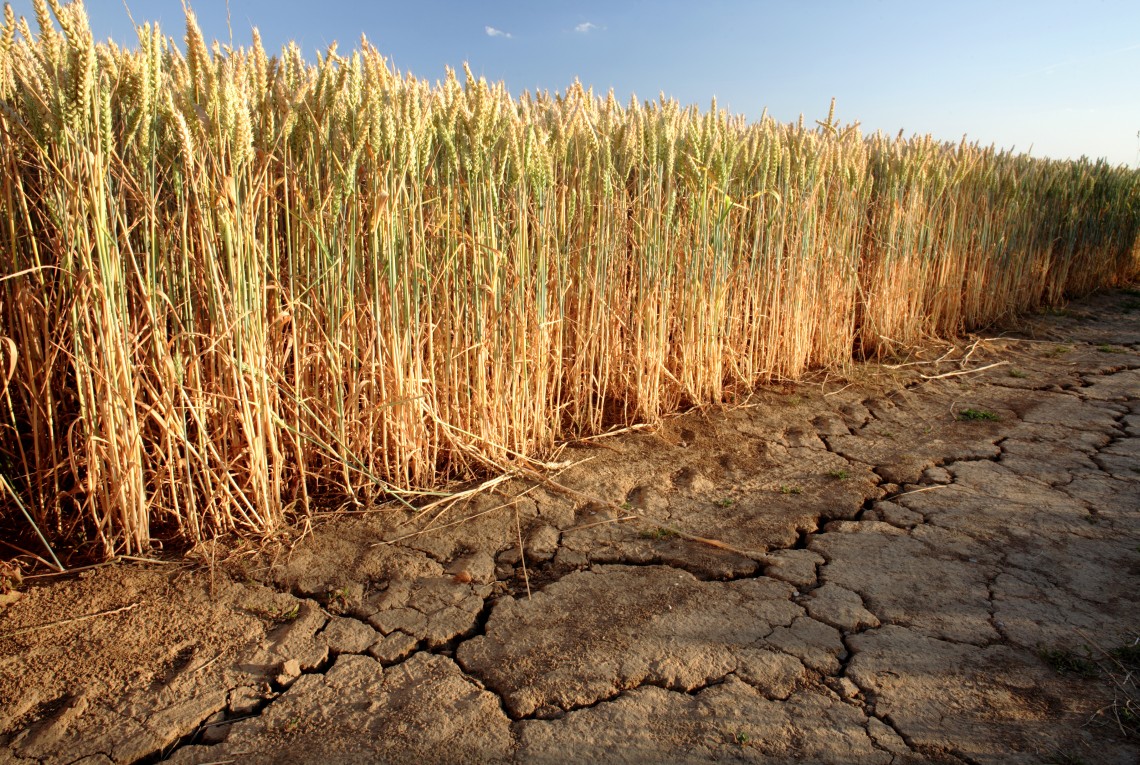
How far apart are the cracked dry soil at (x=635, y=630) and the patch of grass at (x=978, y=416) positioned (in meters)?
0.66

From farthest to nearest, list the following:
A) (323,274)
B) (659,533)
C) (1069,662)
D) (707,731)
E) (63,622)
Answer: (659,533)
(323,274)
(63,622)
(1069,662)
(707,731)

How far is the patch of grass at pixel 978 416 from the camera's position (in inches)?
145

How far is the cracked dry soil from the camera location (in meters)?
1.52

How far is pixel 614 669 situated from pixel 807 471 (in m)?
1.59

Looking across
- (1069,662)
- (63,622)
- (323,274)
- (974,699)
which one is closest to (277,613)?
(63,622)

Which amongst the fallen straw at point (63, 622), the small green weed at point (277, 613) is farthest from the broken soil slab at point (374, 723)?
the fallen straw at point (63, 622)

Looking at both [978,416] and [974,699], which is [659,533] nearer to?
[974,699]

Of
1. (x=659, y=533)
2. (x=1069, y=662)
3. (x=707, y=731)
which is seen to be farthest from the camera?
(x=659, y=533)

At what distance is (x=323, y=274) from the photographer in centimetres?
232

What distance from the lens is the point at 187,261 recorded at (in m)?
2.03

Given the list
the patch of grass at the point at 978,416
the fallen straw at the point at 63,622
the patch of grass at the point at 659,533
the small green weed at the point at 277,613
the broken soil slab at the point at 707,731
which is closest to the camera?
the broken soil slab at the point at 707,731

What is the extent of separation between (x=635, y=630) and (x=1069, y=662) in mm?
1041

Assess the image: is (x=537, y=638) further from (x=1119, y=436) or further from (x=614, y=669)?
(x=1119, y=436)

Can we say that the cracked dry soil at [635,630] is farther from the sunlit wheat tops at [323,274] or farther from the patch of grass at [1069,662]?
the sunlit wheat tops at [323,274]
